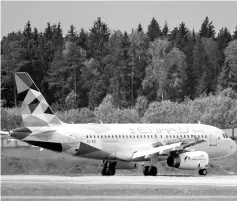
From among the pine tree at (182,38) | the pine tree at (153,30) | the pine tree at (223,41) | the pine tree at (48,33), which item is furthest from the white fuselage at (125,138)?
the pine tree at (48,33)

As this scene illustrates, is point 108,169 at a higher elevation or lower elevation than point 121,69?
lower

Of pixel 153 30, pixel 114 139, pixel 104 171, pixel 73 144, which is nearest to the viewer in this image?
pixel 73 144

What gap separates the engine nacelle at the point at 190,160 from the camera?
5328cm

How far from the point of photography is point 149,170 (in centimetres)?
5384

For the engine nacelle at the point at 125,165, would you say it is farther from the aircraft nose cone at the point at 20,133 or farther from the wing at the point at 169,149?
the aircraft nose cone at the point at 20,133

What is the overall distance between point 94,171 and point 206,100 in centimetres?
7062

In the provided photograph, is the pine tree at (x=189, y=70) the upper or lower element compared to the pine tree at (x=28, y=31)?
lower

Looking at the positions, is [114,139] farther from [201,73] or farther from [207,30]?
[207,30]

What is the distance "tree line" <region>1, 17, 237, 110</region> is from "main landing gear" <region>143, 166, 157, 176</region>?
90.2m

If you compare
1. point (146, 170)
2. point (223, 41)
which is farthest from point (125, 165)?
point (223, 41)

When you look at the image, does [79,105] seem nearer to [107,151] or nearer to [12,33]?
[12,33]

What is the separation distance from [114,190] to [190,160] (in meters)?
16.3

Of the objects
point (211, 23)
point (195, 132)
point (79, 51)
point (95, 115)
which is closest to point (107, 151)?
point (195, 132)

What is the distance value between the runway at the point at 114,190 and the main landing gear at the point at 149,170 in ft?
30.0
